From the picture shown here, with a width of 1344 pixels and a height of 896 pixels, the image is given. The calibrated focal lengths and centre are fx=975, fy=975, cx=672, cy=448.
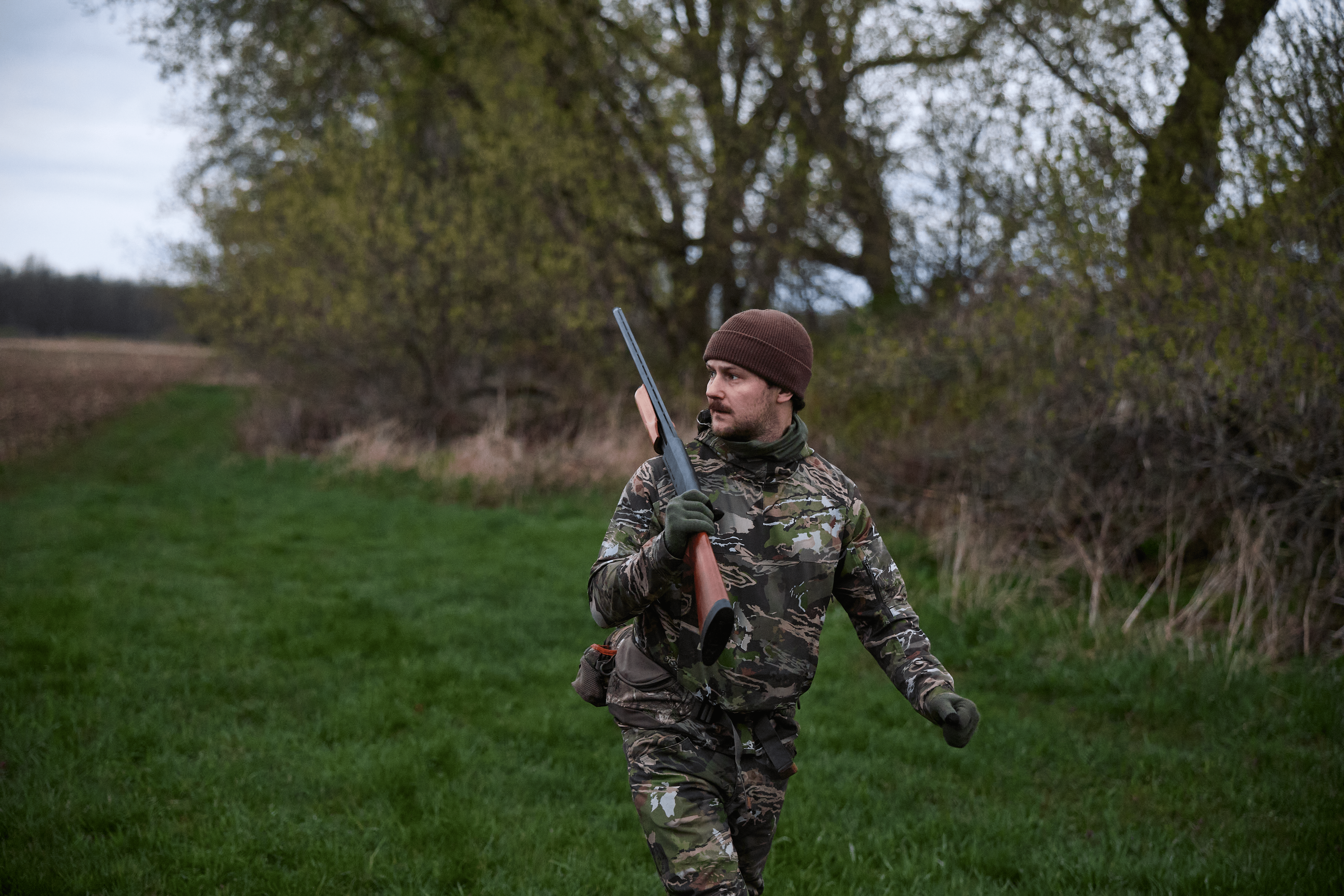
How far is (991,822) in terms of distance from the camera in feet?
14.0

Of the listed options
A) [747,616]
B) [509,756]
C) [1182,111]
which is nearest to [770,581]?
[747,616]

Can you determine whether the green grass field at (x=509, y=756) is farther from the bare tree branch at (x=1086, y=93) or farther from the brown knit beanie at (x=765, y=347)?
the bare tree branch at (x=1086, y=93)

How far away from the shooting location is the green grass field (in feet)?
12.5

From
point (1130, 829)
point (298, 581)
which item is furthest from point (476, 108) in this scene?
point (1130, 829)

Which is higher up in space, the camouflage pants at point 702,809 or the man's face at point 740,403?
the man's face at point 740,403

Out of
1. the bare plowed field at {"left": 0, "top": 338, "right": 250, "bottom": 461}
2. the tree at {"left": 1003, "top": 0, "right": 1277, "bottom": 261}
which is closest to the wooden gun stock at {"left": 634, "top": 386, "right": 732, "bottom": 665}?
the tree at {"left": 1003, "top": 0, "right": 1277, "bottom": 261}

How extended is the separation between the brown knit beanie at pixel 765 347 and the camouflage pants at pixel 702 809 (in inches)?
38.3

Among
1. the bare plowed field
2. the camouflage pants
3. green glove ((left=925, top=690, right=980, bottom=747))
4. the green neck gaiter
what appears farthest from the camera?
the bare plowed field

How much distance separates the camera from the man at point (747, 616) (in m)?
2.47

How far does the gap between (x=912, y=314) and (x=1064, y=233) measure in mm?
3314

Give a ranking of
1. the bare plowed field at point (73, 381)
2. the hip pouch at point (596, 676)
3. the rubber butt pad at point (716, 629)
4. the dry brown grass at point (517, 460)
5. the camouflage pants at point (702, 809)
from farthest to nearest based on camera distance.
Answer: the bare plowed field at point (73, 381) → the dry brown grass at point (517, 460) → the hip pouch at point (596, 676) → the camouflage pants at point (702, 809) → the rubber butt pad at point (716, 629)

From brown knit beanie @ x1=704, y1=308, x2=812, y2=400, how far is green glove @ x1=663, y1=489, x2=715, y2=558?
50 cm

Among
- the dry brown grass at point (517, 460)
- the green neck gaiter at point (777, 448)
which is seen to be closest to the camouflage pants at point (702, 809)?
the green neck gaiter at point (777, 448)

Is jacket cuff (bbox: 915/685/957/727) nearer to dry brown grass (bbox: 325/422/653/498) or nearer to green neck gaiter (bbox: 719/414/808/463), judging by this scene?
green neck gaiter (bbox: 719/414/808/463)
